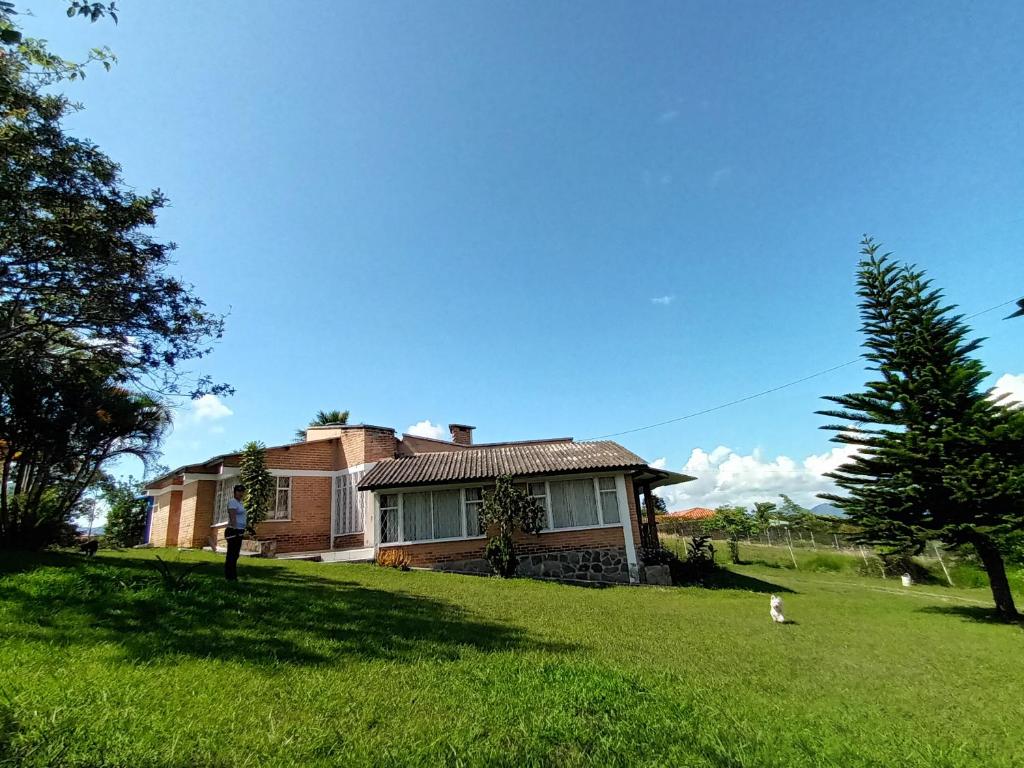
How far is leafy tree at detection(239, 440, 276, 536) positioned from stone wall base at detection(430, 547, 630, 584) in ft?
23.3

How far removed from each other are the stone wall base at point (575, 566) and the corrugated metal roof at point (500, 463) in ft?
8.84

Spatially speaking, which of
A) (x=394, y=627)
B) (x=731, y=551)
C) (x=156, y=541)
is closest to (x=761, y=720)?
(x=394, y=627)

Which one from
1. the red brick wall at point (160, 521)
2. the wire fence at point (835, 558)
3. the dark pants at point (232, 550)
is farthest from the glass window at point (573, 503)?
the red brick wall at point (160, 521)

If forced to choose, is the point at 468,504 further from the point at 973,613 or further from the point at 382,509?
the point at 973,613

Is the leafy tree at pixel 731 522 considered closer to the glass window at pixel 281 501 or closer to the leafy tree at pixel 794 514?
the leafy tree at pixel 794 514

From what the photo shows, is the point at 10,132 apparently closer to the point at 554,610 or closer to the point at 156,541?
the point at 554,610

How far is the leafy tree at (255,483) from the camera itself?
17.8 metres

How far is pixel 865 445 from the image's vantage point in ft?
45.4

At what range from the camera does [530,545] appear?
16.1 metres

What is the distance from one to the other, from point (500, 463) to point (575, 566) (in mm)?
4402

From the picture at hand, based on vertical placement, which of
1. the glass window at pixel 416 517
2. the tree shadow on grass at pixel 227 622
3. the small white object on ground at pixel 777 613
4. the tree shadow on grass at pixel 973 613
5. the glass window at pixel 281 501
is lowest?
the tree shadow on grass at pixel 973 613

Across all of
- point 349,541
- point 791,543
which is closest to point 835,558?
point 791,543

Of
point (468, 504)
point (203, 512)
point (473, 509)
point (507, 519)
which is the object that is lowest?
point (507, 519)

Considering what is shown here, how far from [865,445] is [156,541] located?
3036cm
